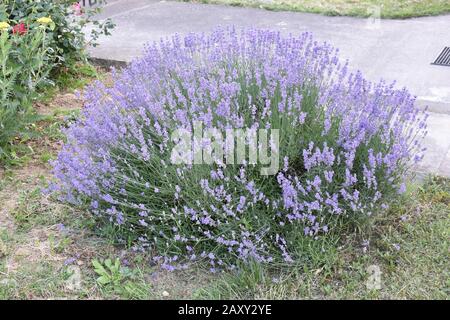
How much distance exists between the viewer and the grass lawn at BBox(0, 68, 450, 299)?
2.65 m

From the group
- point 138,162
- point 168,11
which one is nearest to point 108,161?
point 138,162

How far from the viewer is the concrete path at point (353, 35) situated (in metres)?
4.66

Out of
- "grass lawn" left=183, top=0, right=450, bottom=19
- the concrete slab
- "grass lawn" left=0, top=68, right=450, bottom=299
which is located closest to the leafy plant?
"grass lawn" left=0, top=68, right=450, bottom=299

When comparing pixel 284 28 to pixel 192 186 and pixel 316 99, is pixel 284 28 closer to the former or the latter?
pixel 316 99

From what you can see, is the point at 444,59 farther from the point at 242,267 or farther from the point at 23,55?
the point at 23,55

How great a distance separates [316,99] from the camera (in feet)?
10.3

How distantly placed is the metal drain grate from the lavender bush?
214 centimetres

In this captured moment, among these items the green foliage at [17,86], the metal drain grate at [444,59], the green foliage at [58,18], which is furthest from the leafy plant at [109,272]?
the metal drain grate at [444,59]

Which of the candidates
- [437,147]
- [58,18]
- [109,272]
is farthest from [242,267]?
[58,18]

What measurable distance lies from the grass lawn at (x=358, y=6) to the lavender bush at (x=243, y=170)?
3595 mm

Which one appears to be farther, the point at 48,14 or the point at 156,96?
the point at 48,14

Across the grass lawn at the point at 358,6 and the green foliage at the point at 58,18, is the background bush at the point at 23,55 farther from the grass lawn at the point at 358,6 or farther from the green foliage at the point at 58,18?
the grass lawn at the point at 358,6

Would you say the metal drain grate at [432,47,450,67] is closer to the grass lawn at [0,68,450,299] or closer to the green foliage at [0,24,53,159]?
the grass lawn at [0,68,450,299]

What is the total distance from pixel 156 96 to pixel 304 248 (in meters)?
1.25
